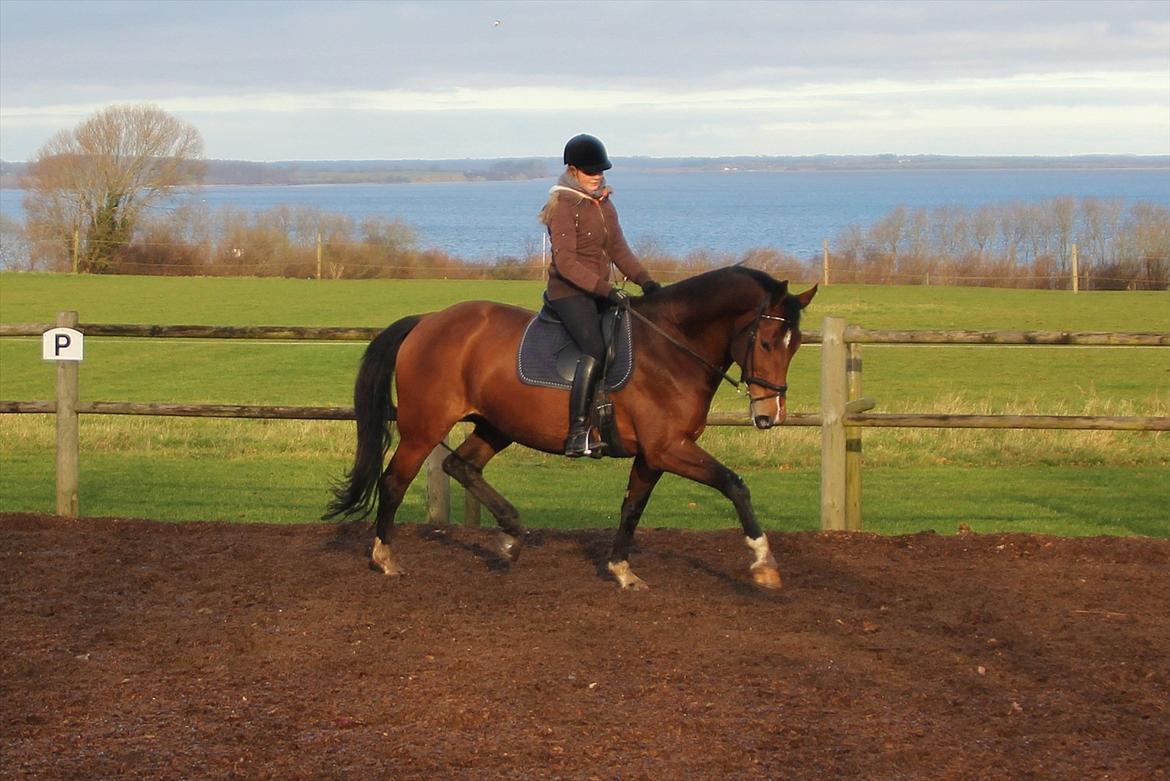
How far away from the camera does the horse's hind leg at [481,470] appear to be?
8.23 metres

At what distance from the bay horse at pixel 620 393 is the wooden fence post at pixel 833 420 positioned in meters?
1.68

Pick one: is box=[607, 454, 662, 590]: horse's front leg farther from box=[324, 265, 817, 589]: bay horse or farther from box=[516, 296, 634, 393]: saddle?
box=[516, 296, 634, 393]: saddle

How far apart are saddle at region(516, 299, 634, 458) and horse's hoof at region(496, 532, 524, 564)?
87 centimetres

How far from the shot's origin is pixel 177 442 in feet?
55.3

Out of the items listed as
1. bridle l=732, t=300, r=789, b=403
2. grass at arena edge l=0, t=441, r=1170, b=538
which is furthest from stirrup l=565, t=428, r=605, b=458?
grass at arena edge l=0, t=441, r=1170, b=538

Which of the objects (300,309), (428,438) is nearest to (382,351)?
(428,438)

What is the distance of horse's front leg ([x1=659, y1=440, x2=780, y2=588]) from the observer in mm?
7145

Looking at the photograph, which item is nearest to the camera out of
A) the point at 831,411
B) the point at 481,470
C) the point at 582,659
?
the point at 582,659

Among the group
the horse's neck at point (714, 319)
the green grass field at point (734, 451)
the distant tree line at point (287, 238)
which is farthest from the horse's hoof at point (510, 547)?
the distant tree line at point (287, 238)

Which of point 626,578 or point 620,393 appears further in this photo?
point 626,578

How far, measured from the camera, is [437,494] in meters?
9.66

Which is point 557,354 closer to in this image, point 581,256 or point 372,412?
point 581,256

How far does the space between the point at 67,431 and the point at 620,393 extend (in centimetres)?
456

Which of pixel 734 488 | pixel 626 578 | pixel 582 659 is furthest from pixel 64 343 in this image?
pixel 582 659
